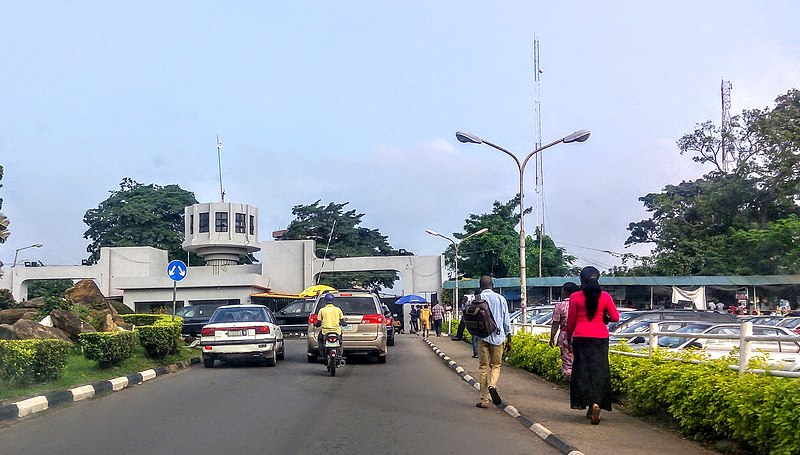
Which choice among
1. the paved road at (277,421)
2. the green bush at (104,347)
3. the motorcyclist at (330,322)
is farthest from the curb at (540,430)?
the green bush at (104,347)

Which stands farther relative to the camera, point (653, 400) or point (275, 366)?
point (275, 366)

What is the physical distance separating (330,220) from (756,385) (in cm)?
6258

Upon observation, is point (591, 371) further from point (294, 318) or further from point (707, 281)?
point (707, 281)

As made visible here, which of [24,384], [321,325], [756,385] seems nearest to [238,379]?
[321,325]

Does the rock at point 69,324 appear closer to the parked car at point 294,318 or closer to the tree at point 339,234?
the parked car at point 294,318

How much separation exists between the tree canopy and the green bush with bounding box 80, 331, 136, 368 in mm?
35472

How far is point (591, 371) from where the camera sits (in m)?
9.34

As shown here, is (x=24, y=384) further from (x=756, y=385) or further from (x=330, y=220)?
(x=330, y=220)

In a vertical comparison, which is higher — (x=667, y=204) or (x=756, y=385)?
(x=667, y=204)

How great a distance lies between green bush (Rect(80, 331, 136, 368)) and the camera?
14852mm

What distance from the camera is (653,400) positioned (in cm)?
981

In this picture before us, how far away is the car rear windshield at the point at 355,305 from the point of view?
19359mm

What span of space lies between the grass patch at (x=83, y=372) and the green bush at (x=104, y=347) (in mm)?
241

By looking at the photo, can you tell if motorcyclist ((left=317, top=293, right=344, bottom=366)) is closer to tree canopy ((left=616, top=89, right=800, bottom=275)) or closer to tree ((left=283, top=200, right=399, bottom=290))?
tree canopy ((left=616, top=89, right=800, bottom=275))
